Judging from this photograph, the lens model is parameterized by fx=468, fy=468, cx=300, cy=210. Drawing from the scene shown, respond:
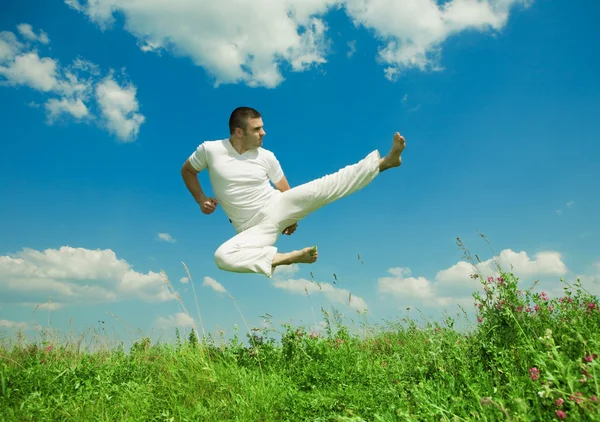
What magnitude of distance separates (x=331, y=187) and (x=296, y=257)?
1085 mm

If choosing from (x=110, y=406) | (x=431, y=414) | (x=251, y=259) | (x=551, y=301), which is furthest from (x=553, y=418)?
(x=110, y=406)

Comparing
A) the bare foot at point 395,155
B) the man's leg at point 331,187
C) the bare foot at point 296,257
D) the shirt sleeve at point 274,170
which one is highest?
the shirt sleeve at point 274,170

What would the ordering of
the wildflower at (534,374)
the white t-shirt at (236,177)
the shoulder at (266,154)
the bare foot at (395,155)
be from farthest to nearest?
the shoulder at (266,154), the white t-shirt at (236,177), the bare foot at (395,155), the wildflower at (534,374)

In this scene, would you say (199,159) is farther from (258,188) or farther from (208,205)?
(258,188)

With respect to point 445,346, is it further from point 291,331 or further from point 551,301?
point 291,331

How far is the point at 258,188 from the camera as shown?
6.75 m

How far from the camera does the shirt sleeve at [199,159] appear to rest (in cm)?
689

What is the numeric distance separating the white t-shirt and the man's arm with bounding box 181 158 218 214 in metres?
0.14

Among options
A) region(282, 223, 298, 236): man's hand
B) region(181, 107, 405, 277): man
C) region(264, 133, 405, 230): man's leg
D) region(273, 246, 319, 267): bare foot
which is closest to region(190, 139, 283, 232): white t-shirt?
region(181, 107, 405, 277): man

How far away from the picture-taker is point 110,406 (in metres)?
5.22

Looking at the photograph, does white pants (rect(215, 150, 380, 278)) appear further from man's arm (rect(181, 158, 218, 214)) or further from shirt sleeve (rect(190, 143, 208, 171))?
shirt sleeve (rect(190, 143, 208, 171))

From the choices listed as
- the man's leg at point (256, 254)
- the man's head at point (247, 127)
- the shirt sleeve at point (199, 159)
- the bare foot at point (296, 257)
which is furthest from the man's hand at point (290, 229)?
the shirt sleeve at point (199, 159)

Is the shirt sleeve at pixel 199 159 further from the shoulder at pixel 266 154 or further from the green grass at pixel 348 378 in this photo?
the green grass at pixel 348 378

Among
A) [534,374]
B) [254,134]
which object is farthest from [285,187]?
[534,374]
